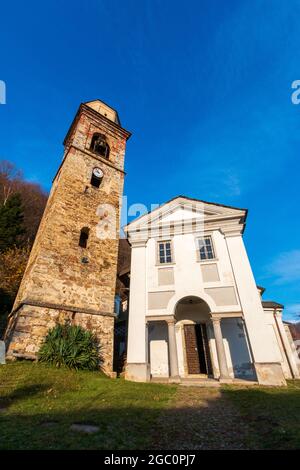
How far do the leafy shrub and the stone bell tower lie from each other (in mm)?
612

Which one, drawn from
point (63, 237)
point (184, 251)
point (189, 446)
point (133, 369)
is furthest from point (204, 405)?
point (63, 237)

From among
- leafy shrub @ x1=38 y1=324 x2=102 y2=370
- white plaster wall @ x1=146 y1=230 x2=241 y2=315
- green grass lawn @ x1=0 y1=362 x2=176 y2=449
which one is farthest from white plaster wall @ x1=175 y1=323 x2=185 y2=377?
green grass lawn @ x1=0 y1=362 x2=176 y2=449

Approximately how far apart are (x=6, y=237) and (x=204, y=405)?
22464mm

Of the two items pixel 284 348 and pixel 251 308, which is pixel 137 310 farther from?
pixel 284 348

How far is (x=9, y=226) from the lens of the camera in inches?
903

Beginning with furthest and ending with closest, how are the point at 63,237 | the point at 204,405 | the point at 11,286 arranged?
the point at 11,286 → the point at 63,237 → the point at 204,405

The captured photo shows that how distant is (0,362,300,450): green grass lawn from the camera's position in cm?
345

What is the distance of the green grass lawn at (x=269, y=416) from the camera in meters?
3.45

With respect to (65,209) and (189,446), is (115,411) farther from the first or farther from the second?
(65,209)

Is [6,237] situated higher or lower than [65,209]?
higher

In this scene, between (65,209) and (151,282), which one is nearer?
(151,282)

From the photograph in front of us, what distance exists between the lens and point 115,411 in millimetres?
5008

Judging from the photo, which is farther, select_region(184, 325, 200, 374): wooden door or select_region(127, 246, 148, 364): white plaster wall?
select_region(184, 325, 200, 374): wooden door

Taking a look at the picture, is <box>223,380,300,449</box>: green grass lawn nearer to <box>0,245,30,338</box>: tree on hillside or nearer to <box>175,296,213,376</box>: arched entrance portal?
<box>175,296,213,376</box>: arched entrance portal
